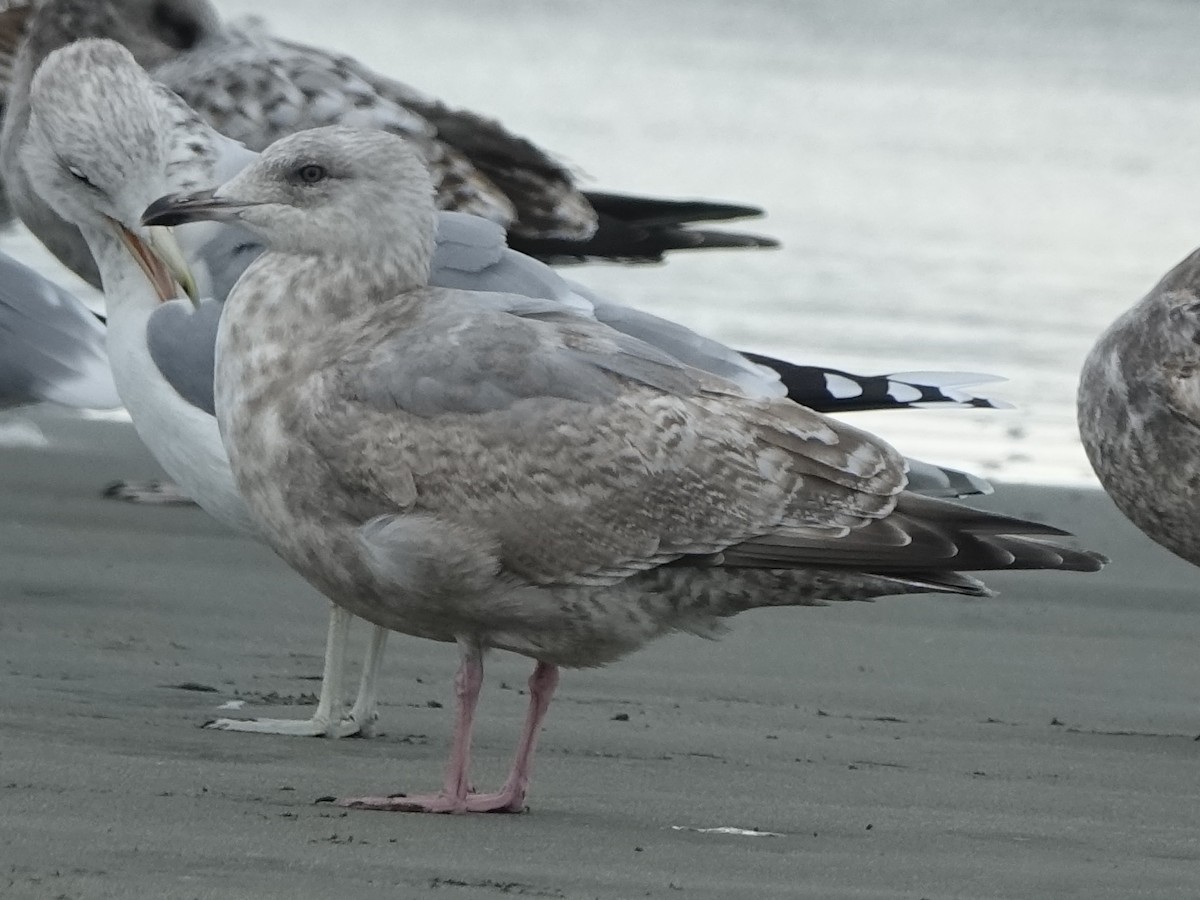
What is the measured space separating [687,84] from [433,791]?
73.7 ft

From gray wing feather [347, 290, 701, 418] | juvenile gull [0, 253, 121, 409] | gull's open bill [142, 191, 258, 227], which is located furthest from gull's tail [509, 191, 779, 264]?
gray wing feather [347, 290, 701, 418]

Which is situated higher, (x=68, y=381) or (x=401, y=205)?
(x=401, y=205)

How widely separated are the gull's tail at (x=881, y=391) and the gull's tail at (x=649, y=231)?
271 centimetres

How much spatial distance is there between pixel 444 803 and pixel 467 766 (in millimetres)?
91

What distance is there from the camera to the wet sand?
3.69 meters

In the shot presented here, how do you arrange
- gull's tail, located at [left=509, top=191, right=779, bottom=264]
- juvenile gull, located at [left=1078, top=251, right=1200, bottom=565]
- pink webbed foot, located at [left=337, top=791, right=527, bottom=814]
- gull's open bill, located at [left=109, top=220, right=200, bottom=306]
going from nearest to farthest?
pink webbed foot, located at [left=337, top=791, right=527, bottom=814]
gull's open bill, located at [left=109, top=220, right=200, bottom=306]
juvenile gull, located at [left=1078, top=251, right=1200, bottom=565]
gull's tail, located at [left=509, top=191, right=779, bottom=264]

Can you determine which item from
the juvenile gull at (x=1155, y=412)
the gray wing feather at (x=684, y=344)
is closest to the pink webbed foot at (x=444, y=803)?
the gray wing feather at (x=684, y=344)

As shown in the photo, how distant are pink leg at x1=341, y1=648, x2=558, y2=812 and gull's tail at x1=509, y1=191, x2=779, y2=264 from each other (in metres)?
4.30

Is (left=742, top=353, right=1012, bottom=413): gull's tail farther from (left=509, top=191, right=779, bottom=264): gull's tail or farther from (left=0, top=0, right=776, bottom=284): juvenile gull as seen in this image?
(left=509, top=191, right=779, bottom=264): gull's tail

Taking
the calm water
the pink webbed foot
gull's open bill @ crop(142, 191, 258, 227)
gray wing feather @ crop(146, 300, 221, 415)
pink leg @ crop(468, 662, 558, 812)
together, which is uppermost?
gull's open bill @ crop(142, 191, 258, 227)

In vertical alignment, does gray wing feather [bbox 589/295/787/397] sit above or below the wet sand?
above

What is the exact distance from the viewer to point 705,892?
360 centimetres

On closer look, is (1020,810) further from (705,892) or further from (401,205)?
(401,205)

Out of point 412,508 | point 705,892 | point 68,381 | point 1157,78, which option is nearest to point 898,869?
point 705,892
